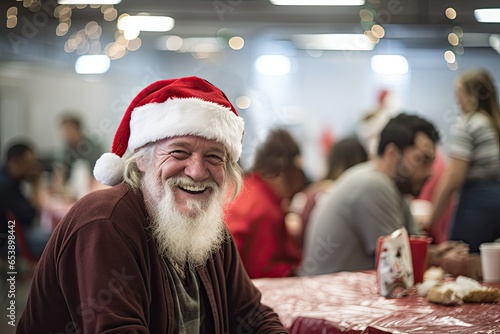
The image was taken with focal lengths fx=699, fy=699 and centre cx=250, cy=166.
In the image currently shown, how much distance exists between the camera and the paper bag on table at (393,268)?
2152 millimetres

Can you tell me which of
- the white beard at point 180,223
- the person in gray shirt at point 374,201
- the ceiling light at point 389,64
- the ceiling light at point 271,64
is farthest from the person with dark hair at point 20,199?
the ceiling light at point 389,64

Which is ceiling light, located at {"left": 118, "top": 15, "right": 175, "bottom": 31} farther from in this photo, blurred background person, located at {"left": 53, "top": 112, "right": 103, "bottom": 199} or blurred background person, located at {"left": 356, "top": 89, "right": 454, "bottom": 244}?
blurred background person, located at {"left": 356, "top": 89, "right": 454, "bottom": 244}

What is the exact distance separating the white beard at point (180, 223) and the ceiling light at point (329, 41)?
15.4 feet

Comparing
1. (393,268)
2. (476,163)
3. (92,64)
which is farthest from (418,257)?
(92,64)

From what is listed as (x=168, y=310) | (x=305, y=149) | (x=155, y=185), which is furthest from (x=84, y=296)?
(x=305, y=149)

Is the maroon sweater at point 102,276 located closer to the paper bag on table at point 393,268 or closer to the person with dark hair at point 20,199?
the paper bag on table at point 393,268

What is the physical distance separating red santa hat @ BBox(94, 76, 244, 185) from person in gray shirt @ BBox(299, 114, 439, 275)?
1257 mm

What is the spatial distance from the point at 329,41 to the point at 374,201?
3.62m

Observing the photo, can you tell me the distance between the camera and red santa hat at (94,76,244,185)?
1797 millimetres

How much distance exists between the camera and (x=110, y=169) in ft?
6.05

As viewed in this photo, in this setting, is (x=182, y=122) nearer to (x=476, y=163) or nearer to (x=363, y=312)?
(x=363, y=312)

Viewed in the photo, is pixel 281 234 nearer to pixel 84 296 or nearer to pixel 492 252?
pixel 492 252

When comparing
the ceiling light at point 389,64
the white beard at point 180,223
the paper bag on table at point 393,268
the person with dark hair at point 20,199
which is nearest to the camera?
the white beard at point 180,223

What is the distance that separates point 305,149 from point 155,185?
220 inches
